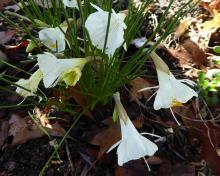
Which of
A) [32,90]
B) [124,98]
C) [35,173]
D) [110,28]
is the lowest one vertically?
[35,173]

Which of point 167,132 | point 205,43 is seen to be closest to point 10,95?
point 167,132

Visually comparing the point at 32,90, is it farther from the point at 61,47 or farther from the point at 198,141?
the point at 198,141

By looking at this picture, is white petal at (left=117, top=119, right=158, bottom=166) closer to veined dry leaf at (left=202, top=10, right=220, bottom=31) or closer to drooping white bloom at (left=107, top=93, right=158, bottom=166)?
drooping white bloom at (left=107, top=93, right=158, bottom=166)

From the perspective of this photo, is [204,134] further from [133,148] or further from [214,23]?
[214,23]

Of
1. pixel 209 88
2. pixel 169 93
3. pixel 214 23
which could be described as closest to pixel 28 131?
pixel 169 93

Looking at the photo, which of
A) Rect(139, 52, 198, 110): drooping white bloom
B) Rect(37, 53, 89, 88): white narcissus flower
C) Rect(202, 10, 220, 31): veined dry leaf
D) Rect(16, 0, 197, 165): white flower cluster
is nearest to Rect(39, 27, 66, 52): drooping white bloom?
Rect(16, 0, 197, 165): white flower cluster

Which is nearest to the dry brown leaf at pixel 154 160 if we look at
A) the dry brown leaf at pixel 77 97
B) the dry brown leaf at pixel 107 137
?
the dry brown leaf at pixel 107 137
